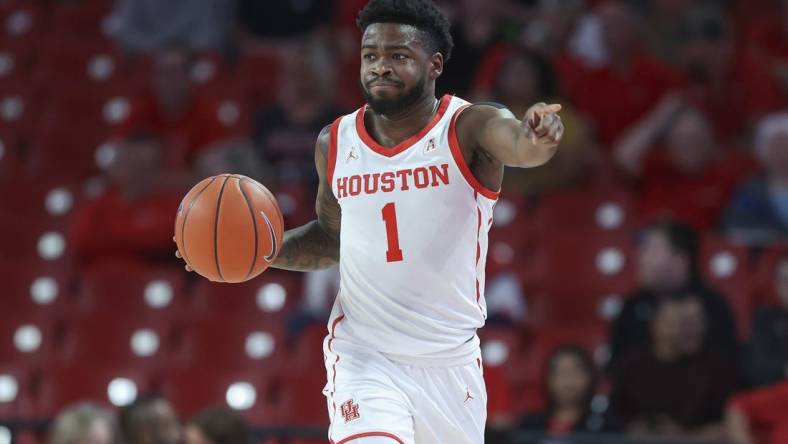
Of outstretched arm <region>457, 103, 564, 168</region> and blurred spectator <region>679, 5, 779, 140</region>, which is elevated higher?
blurred spectator <region>679, 5, 779, 140</region>

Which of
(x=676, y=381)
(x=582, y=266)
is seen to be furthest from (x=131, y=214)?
(x=676, y=381)

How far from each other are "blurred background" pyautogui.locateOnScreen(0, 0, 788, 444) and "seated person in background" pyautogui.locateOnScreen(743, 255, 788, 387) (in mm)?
14

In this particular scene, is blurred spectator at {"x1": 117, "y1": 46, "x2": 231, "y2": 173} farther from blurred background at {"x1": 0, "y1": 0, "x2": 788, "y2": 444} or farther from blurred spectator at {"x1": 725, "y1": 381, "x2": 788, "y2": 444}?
blurred spectator at {"x1": 725, "y1": 381, "x2": 788, "y2": 444}

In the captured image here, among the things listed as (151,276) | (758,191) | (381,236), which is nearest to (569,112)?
(758,191)

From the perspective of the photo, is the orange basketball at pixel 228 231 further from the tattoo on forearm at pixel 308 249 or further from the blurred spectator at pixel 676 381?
the blurred spectator at pixel 676 381

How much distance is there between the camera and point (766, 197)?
9164mm

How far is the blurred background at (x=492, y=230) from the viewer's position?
316 inches

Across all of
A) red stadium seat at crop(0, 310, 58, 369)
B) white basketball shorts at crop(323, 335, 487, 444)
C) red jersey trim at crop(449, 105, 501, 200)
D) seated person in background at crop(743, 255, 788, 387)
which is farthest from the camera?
red stadium seat at crop(0, 310, 58, 369)

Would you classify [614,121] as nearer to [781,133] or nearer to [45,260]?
[781,133]

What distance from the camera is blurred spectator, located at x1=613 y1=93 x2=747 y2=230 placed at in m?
9.57

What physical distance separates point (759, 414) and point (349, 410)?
3.65 m

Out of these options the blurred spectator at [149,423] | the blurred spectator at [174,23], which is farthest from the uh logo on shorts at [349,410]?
the blurred spectator at [174,23]

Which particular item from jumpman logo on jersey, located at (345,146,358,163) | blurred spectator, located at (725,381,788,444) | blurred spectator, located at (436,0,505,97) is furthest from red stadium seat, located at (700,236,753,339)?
jumpman logo on jersey, located at (345,146,358,163)

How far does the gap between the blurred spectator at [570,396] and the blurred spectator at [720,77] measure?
3300mm
